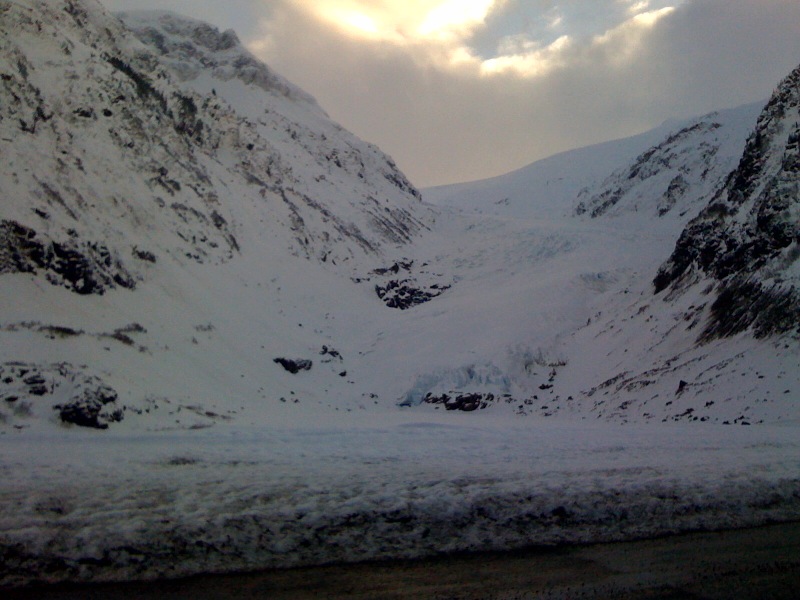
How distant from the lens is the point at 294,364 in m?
26.2

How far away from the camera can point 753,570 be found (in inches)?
187

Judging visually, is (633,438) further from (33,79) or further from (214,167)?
(214,167)

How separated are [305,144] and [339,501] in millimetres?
53917

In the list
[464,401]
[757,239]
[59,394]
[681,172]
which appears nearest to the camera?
[59,394]

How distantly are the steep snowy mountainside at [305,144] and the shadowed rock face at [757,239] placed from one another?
922 inches

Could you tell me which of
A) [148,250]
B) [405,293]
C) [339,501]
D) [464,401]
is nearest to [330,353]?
[464,401]

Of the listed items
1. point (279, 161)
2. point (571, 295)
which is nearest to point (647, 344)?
point (571, 295)

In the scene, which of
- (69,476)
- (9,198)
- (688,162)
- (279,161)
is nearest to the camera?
(69,476)

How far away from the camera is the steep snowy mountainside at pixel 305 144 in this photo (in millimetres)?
46500

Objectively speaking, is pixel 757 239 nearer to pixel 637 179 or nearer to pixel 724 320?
pixel 724 320

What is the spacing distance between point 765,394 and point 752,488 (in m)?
11.0

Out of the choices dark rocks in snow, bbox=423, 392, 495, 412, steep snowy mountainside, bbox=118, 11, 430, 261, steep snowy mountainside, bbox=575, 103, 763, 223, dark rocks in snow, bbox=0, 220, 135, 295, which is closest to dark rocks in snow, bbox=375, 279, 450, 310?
steep snowy mountainside, bbox=118, 11, 430, 261

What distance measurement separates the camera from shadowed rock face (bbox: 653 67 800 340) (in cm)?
1984

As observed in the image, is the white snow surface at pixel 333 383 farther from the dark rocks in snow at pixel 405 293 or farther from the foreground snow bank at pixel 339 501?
the dark rocks in snow at pixel 405 293
